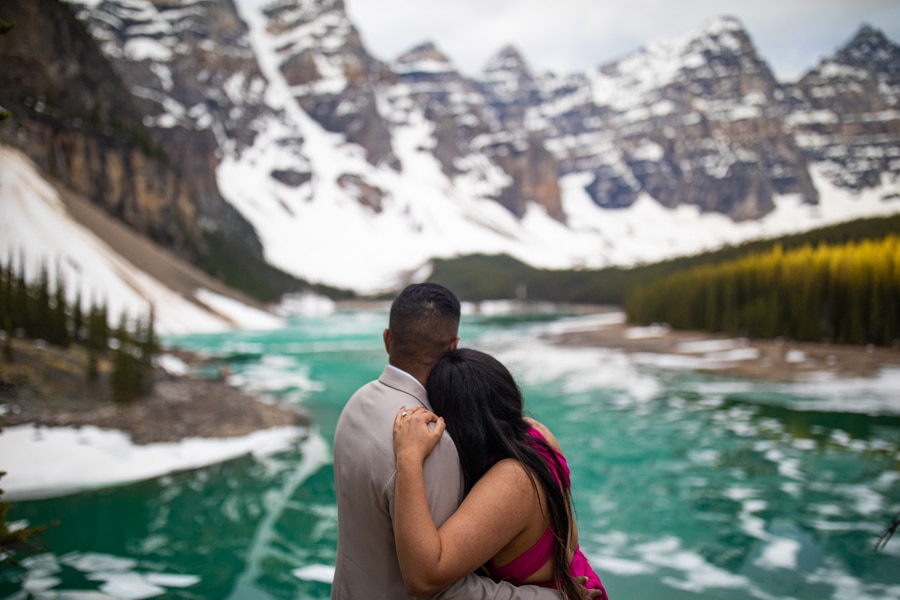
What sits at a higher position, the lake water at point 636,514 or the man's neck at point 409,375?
the man's neck at point 409,375

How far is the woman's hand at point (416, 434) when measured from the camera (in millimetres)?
Answer: 2385

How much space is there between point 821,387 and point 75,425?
26.3 metres

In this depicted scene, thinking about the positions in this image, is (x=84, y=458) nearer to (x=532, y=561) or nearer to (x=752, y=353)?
(x=532, y=561)

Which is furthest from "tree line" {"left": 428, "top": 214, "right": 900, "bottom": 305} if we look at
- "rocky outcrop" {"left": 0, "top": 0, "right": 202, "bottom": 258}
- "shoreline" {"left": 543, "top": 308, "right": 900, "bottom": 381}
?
"rocky outcrop" {"left": 0, "top": 0, "right": 202, "bottom": 258}

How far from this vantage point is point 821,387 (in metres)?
25.6

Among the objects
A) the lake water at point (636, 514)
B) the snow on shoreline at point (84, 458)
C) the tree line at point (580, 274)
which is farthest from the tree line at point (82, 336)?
the tree line at point (580, 274)

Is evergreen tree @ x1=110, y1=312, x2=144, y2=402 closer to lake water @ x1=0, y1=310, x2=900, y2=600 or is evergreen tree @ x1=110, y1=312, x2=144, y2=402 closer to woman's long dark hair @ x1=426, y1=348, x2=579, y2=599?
lake water @ x1=0, y1=310, x2=900, y2=600

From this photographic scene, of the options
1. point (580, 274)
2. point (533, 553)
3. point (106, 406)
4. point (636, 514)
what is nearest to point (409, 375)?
point (533, 553)

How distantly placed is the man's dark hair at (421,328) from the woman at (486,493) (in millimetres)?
79

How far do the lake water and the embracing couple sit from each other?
17.5ft

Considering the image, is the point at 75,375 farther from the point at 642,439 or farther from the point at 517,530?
the point at 517,530

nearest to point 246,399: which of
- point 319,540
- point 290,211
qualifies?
point 319,540

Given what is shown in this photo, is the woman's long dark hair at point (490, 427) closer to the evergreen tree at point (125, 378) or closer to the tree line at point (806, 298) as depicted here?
the evergreen tree at point (125, 378)

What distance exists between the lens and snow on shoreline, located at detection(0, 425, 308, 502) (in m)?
10.5
